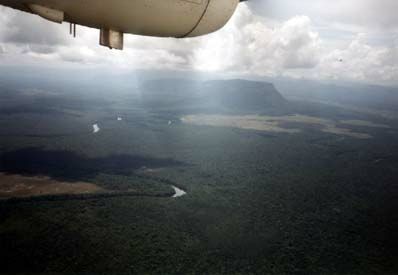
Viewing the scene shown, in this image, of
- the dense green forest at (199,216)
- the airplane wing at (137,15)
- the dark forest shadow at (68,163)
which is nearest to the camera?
the airplane wing at (137,15)

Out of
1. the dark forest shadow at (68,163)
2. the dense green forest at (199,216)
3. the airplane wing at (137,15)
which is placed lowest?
the dense green forest at (199,216)

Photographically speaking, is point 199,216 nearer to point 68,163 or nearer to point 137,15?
point 68,163

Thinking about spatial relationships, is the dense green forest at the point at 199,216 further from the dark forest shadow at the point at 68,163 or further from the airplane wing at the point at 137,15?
the airplane wing at the point at 137,15

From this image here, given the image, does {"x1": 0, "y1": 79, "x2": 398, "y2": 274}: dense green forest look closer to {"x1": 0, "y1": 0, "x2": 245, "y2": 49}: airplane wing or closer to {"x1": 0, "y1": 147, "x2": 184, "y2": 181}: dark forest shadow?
{"x1": 0, "y1": 147, "x2": 184, "y2": 181}: dark forest shadow

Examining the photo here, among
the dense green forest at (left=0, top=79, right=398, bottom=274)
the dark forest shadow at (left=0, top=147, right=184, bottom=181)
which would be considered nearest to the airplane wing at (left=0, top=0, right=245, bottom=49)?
the dense green forest at (left=0, top=79, right=398, bottom=274)

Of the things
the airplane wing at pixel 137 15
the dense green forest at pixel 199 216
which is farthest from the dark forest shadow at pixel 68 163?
the airplane wing at pixel 137 15

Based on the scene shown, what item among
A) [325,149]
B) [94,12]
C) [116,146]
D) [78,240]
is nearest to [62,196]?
[78,240]

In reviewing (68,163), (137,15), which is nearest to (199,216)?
(68,163)

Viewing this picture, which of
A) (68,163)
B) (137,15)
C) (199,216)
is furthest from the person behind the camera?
(68,163)
